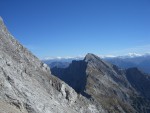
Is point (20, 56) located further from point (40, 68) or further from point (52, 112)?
point (52, 112)

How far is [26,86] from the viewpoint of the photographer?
7019 cm

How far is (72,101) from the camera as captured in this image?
101312 mm

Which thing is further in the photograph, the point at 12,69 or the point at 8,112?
the point at 12,69

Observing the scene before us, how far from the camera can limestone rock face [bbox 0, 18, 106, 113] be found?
5938 cm

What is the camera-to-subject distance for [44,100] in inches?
2837

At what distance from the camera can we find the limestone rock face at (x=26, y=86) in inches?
2338

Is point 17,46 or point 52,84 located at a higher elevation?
point 17,46

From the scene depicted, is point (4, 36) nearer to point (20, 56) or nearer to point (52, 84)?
point (20, 56)

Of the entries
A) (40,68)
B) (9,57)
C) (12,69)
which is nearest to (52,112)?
(12,69)

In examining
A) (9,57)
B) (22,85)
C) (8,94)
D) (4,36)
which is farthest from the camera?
(4,36)

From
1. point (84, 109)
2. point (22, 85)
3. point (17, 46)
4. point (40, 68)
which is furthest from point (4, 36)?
point (84, 109)

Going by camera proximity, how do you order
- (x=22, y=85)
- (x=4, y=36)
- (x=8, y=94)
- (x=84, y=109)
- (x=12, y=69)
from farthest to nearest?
(x=84, y=109)
(x=4, y=36)
(x=12, y=69)
(x=22, y=85)
(x=8, y=94)

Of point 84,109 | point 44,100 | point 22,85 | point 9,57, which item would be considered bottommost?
point 84,109

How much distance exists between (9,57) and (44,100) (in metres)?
16.7
